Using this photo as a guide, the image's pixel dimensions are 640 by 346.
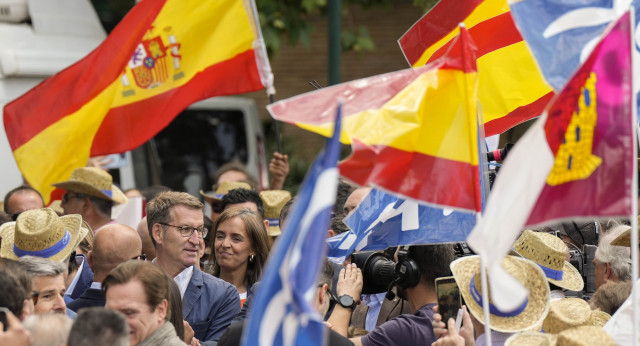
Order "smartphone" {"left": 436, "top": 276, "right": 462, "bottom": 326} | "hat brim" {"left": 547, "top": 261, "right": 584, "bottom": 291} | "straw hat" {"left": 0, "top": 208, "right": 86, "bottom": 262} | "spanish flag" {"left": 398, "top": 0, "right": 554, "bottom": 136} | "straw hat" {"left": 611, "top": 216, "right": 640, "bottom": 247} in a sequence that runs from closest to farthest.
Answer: "smartphone" {"left": 436, "top": 276, "right": 462, "bottom": 326}
"straw hat" {"left": 611, "top": 216, "right": 640, "bottom": 247}
"hat brim" {"left": 547, "top": 261, "right": 584, "bottom": 291}
"straw hat" {"left": 0, "top": 208, "right": 86, "bottom": 262}
"spanish flag" {"left": 398, "top": 0, "right": 554, "bottom": 136}

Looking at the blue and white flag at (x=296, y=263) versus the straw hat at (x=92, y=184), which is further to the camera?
the straw hat at (x=92, y=184)

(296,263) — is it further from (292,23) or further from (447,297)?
(292,23)

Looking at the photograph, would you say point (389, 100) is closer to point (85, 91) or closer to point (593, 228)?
point (593, 228)

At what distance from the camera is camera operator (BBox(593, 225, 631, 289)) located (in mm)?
5930

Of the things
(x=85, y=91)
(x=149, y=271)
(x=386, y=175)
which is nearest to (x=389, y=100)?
(x=386, y=175)

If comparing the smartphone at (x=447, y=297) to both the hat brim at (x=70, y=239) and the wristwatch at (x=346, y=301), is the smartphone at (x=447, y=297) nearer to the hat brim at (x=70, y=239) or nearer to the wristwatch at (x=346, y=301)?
the wristwatch at (x=346, y=301)

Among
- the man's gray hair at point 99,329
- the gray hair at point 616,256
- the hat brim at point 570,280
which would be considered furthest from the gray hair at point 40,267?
the gray hair at point 616,256

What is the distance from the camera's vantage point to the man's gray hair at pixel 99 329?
151 inches

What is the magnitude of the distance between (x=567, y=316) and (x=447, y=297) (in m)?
0.53

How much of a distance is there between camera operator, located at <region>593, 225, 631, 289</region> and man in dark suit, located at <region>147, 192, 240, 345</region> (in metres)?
2.11

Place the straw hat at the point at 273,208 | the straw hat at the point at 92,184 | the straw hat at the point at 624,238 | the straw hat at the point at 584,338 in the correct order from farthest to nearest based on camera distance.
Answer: the straw hat at the point at 92,184, the straw hat at the point at 273,208, the straw hat at the point at 624,238, the straw hat at the point at 584,338

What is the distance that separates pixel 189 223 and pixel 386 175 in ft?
7.25

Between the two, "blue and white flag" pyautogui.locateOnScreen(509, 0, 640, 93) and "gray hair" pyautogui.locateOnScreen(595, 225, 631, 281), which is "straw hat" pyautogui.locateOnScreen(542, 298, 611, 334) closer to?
"blue and white flag" pyautogui.locateOnScreen(509, 0, 640, 93)

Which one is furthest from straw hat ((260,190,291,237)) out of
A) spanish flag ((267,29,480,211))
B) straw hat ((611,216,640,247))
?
spanish flag ((267,29,480,211))
